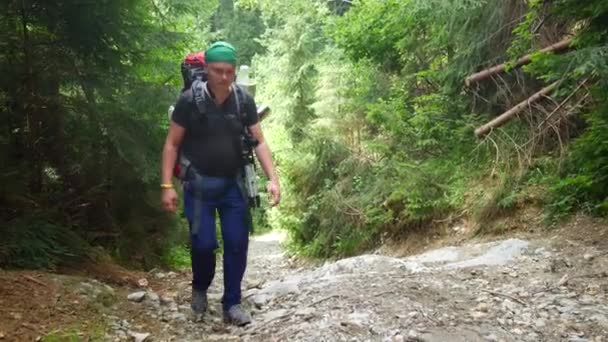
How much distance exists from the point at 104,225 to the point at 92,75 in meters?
1.68

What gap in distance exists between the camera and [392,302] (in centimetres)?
398

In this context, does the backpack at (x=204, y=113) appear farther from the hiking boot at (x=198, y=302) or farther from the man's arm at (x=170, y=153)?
the hiking boot at (x=198, y=302)

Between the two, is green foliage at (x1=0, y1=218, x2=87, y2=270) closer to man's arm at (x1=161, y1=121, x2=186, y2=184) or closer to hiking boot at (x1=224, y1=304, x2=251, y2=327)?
man's arm at (x1=161, y1=121, x2=186, y2=184)

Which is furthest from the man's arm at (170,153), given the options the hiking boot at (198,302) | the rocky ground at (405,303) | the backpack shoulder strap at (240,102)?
the rocky ground at (405,303)

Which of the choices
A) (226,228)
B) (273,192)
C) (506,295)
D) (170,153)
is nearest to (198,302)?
(226,228)

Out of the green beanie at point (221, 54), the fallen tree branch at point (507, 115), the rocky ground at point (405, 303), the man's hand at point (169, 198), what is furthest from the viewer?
the fallen tree branch at point (507, 115)

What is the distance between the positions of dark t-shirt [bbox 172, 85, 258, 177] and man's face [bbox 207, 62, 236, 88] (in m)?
0.14

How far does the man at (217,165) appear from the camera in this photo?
4055 mm

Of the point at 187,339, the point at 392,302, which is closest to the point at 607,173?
the point at 392,302

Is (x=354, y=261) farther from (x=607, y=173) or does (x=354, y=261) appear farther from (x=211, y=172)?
(x=607, y=173)

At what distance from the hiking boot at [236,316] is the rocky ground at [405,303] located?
7 cm

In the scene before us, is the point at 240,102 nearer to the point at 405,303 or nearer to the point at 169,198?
the point at 169,198

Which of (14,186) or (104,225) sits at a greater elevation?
(14,186)

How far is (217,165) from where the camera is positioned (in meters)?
4.14
